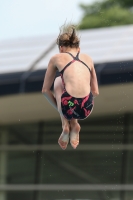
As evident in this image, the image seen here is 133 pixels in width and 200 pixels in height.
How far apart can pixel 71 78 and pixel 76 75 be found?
50 millimetres

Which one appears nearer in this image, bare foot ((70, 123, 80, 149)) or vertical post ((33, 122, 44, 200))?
bare foot ((70, 123, 80, 149))

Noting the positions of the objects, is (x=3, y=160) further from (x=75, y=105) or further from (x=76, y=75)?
(x=76, y=75)

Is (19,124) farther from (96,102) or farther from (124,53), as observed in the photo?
(124,53)

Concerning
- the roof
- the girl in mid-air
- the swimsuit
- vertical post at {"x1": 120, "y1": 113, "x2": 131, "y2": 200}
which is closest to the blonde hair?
the girl in mid-air

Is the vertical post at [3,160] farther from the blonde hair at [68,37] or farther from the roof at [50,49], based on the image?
the blonde hair at [68,37]

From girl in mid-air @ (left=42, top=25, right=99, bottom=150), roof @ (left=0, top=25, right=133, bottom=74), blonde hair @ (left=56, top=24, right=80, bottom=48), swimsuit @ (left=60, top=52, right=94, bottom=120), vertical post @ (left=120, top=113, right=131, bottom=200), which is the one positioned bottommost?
swimsuit @ (left=60, top=52, right=94, bottom=120)

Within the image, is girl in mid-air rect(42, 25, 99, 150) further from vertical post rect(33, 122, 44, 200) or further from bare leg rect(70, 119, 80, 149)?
vertical post rect(33, 122, 44, 200)

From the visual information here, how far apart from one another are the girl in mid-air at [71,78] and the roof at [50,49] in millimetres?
6706

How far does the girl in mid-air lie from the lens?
4.80 m

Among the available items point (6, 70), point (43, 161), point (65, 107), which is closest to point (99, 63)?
point (6, 70)

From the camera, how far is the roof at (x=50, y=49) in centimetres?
1221

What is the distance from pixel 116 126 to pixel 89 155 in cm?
85

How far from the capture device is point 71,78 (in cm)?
479

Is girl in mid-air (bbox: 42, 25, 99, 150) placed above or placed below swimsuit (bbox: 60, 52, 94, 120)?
above
